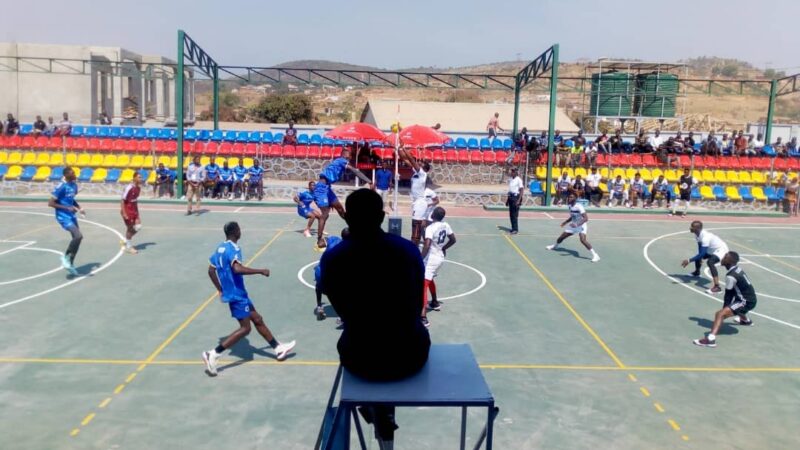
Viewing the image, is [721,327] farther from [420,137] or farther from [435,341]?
[420,137]

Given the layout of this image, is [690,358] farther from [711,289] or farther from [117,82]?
[117,82]

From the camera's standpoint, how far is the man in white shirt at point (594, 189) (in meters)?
25.2

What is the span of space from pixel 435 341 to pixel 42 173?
815 inches

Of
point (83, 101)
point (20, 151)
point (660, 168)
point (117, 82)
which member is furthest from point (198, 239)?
point (117, 82)

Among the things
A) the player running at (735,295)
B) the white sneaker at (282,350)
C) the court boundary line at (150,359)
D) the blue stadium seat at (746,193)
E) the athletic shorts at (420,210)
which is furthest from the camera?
the blue stadium seat at (746,193)

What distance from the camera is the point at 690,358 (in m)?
9.71

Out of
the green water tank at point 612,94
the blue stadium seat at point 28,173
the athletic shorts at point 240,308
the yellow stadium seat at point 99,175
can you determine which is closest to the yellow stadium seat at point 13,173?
the blue stadium seat at point 28,173

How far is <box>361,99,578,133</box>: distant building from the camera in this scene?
39.5 m

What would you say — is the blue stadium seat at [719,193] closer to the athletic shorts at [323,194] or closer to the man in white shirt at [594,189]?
the man in white shirt at [594,189]

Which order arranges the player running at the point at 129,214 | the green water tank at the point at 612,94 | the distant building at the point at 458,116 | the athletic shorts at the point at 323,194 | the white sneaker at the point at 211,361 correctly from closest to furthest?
the white sneaker at the point at 211,361, the player running at the point at 129,214, the athletic shorts at the point at 323,194, the green water tank at the point at 612,94, the distant building at the point at 458,116

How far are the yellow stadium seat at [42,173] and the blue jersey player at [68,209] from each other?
527 inches

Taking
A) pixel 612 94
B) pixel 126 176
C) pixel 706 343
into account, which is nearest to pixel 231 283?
pixel 706 343

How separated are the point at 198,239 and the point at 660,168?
18855 millimetres

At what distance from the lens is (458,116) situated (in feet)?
136
